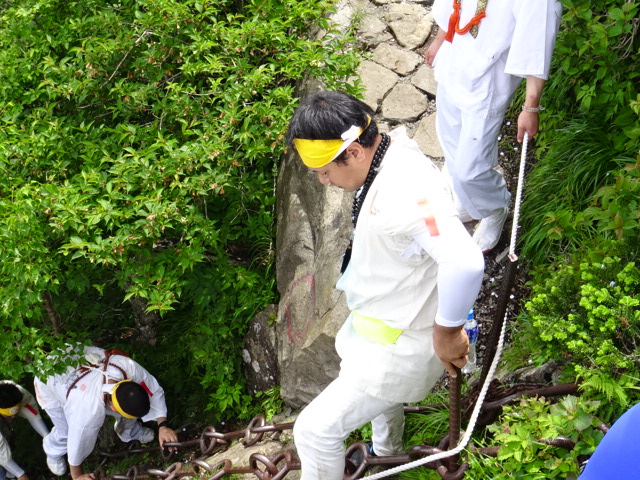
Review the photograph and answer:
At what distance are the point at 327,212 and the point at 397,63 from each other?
64.8 inches

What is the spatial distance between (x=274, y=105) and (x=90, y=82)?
1324 millimetres

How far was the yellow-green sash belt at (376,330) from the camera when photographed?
275cm

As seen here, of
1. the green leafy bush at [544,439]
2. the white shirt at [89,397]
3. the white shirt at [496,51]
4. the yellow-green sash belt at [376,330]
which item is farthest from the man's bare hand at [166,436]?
the white shirt at [496,51]

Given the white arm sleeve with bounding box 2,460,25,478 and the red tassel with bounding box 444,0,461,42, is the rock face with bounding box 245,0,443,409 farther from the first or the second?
the white arm sleeve with bounding box 2,460,25,478

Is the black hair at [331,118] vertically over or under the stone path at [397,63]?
over

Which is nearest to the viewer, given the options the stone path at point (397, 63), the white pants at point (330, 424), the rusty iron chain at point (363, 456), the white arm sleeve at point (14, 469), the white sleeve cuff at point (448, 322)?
the white sleeve cuff at point (448, 322)

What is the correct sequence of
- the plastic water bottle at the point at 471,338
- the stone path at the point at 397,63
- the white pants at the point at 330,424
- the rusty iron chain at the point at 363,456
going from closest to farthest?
the white pants at the point at 330,424
the rusty iron chain at the point at 363,456
the plastic water bottle at the point at 471,338
the stone path at the point at 397,63

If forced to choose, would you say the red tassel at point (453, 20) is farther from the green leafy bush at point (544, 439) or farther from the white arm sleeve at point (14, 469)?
the white arm sleeve at point (14, 469)

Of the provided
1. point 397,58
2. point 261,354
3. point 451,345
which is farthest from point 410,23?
point 451,345

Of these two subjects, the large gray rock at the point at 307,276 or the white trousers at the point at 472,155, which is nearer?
the white trousers at the point at 472,155

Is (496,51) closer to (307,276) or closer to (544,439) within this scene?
(544,439)

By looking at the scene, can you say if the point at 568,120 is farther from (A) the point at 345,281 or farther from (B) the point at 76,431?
(B) the point at 76,431

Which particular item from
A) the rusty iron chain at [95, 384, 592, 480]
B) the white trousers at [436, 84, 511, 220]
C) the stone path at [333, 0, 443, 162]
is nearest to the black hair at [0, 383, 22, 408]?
the rusty iron chain at [95, 384, 592, 480]

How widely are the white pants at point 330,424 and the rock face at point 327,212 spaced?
1.38 meters
